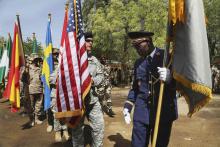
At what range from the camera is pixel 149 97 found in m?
5.26

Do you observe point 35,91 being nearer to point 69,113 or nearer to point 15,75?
point 15,75

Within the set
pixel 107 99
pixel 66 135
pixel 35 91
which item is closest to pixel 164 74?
pixel 66 135

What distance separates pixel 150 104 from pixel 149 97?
0.30 feet

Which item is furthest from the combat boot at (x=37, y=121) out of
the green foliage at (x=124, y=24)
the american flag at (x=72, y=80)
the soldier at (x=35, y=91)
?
the green foliage at (x=124, y=24)

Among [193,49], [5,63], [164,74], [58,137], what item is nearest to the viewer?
[193,49]

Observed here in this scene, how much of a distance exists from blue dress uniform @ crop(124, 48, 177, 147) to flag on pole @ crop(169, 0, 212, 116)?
47 centimetres

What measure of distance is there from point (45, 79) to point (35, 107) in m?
1.12

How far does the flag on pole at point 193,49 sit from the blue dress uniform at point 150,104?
474mm

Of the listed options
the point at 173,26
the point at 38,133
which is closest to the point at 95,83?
the point at 173,26

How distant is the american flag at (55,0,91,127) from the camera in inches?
258

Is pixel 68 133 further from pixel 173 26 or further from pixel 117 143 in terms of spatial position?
pixel 173 26

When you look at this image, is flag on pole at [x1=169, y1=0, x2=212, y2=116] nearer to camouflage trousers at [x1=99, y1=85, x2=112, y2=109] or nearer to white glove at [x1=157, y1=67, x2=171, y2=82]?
white glove at [x1=157, y1=67, x2=171, y2=82]

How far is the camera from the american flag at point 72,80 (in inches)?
258

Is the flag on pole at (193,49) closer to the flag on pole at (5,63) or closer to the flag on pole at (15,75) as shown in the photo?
the flag on pole at (15,75)
